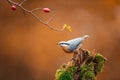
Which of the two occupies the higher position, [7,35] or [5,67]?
[7,35]

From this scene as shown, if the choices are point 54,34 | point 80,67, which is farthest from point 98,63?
point 54,34

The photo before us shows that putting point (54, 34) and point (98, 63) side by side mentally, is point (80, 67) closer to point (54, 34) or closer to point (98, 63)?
point (98, 63)

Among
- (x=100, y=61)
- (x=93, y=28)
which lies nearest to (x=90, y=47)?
(x=93, y=28)

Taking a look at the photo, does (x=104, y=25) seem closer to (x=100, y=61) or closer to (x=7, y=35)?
(x=7, y=35)

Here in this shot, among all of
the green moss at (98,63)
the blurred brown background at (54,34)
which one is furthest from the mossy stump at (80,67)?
the blurred brown background at (54,34)

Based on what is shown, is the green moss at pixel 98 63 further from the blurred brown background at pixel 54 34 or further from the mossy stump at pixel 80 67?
the blurred brown background at pixel 54 34

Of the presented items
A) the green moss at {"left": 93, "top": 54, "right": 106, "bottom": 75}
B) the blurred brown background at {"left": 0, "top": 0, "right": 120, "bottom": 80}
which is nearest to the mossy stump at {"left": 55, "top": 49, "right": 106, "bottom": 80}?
the green moss at {"left": 93, "top": 54, "right": 106, "bottom": 75}
